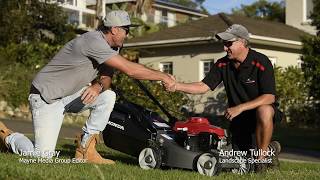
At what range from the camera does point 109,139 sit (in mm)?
7930

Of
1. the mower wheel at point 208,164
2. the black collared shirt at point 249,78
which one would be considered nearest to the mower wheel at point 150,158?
the mower wheel at point 208,164

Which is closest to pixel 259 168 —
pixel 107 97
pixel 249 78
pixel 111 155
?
pixel 249 78

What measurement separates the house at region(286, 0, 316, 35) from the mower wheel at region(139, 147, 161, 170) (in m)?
24.8

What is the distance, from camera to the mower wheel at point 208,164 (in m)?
6.75

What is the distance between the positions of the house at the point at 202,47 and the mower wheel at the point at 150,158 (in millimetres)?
17576

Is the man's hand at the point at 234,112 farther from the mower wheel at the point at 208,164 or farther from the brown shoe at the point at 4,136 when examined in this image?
the brown shoe at the point at 4,136

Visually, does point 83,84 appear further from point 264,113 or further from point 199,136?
point 264,113

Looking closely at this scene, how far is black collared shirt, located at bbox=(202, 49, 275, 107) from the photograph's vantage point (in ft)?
24.0

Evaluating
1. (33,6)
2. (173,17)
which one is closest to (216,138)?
(33,6)

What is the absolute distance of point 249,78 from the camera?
7.40 m

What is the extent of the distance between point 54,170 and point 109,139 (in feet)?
6.40

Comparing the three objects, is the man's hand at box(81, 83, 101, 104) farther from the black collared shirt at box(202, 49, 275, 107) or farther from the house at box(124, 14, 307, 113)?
the house at box(124, 14, 307, 113)

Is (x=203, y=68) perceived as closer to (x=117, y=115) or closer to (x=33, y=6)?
(x=33, y=6)

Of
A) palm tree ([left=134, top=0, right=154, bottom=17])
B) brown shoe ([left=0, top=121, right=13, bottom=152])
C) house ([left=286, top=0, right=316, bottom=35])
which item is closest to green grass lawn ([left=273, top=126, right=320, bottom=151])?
brown shoe ([left=0, top=121, right=13, bottom=152])
